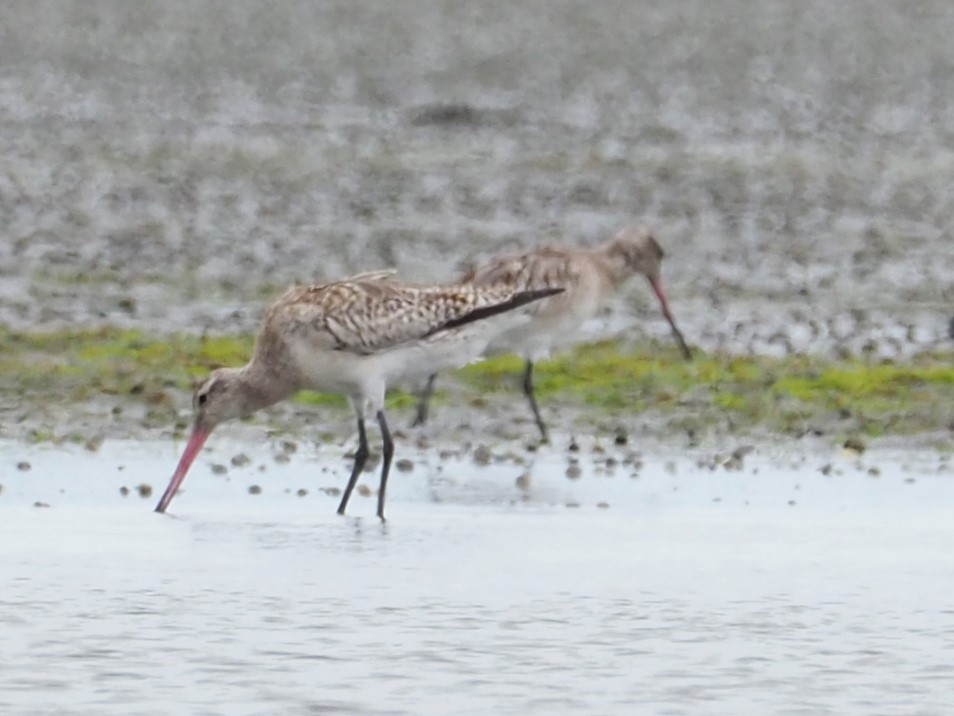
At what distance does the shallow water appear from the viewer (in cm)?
777

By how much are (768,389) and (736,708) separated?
7.95 m

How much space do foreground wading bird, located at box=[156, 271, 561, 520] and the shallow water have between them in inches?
15.0

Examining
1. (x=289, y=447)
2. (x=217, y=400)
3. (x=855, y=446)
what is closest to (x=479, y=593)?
(x=217, y=400)

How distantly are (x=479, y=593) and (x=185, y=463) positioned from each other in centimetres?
262

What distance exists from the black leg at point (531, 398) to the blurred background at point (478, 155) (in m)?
2.84

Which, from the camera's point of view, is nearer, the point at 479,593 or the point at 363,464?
the point at 479,593

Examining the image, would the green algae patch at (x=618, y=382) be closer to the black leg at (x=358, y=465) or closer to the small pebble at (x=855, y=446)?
the small pebble at (x=855, y=446)

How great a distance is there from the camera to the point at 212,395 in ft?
39.3

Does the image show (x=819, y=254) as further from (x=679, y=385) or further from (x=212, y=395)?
(x=212, y=395)

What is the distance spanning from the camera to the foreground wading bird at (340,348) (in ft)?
39.2

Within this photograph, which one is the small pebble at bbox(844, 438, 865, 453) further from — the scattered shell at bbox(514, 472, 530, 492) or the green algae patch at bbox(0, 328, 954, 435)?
the scattered shell at bbox(514, 472, 530, 492)

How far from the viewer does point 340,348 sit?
12.0m

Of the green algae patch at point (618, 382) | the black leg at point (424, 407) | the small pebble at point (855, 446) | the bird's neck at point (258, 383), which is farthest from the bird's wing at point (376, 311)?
the green algae patch at point (618, 382)

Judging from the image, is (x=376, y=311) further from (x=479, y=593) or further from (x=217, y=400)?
(x=479, y=593)
